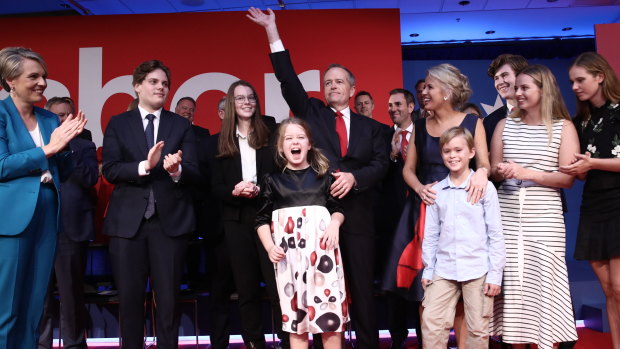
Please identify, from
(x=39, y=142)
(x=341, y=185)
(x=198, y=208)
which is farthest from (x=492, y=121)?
(x=39, y=142)

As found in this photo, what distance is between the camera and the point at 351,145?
11.1 feet

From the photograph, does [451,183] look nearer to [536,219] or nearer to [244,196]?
[536,219]

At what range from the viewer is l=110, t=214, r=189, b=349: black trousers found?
3.02 meters

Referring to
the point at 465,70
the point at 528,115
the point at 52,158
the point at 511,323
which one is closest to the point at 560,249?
the point at 511,323

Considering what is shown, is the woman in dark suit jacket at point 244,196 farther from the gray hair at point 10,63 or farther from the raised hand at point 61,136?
the gray hair at point 10,63

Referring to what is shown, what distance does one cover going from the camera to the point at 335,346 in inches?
114

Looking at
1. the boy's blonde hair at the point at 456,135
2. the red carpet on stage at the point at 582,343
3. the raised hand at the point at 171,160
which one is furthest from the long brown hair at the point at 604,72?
the raised hand at the point at 171,160

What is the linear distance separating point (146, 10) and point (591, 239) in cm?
591

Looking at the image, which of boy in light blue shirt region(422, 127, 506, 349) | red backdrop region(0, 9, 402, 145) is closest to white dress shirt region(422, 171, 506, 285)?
boy in light blue shirt region(422, 127, 506, 349)

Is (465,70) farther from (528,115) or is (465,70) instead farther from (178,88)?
(528,115)

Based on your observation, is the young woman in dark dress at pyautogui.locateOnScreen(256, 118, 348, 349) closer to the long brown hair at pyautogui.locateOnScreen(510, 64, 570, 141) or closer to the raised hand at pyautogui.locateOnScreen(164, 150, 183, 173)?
the raised hand at pyautogui.locateOnScreen(164, 150, 183, 173)

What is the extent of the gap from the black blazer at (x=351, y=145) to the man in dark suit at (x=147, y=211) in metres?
0.78

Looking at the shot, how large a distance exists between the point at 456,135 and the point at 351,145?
0.73m

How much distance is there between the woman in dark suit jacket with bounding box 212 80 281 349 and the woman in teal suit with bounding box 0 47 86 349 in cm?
113
